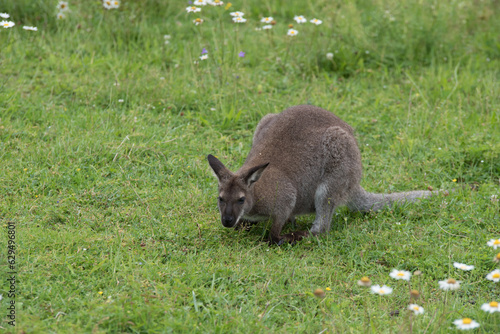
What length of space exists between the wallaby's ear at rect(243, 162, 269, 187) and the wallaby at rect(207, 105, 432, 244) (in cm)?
8

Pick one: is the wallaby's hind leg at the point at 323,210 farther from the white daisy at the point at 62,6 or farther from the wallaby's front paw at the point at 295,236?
the white daisy at the point at 62,6

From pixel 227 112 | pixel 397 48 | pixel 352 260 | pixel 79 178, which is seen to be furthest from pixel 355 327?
pixel 397 48

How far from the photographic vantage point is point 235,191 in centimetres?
496

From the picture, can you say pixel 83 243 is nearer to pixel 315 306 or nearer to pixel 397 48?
pixel 315 306

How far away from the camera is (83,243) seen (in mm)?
4527

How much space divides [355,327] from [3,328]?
7.28 feet

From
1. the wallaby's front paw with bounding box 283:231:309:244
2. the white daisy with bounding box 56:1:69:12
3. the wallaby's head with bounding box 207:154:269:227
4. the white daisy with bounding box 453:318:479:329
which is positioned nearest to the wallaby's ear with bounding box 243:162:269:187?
the wallaby's head with bounding box 207:154:269:227

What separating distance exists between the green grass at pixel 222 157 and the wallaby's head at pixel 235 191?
257 mm

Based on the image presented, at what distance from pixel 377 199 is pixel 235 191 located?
1.58m

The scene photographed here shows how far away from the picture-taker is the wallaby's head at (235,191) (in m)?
4.87

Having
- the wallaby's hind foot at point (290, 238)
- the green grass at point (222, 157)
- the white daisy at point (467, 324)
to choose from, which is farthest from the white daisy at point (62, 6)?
the white daisy at point (467, 324)

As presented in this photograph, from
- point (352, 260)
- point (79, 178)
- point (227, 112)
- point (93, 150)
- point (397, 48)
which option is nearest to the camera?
point (352, 260)

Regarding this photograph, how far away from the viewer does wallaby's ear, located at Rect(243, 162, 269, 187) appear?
4895 mm

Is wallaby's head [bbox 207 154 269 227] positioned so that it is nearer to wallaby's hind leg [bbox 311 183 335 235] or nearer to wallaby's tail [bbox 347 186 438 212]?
wallaby's hind leg [bbox 311 183 335 235]
